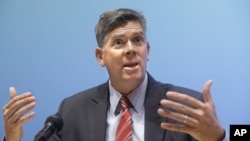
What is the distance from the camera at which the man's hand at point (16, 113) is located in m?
1.55

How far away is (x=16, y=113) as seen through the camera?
1.58 metres

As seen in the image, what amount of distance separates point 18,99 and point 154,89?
2.13 feet

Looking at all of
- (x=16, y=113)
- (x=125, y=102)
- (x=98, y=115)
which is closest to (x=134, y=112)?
(x=125, y=102)

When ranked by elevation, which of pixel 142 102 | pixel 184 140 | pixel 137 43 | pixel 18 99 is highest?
pixel 137 43

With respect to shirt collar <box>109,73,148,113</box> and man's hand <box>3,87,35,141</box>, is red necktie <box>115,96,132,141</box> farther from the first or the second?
man's hand <box>3,87,35,141</box>

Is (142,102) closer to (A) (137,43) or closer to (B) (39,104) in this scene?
(A) (137,43)

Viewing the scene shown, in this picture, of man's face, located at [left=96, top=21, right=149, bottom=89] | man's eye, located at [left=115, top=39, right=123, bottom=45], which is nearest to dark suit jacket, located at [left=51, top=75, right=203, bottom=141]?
man's face, located at [left=96, top=21, right=149, bottom=89]

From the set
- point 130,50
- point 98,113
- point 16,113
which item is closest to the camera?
point 16,113

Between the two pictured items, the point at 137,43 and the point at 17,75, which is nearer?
the point at 137,43

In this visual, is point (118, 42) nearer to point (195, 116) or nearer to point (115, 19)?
point (115, 19)

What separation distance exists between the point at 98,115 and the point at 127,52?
33 cm

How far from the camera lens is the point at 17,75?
8.53 ft

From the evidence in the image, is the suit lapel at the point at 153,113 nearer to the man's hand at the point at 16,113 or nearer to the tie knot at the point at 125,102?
the tie knot at the point at 125,102

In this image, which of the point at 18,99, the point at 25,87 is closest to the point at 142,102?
the point at 18,99
